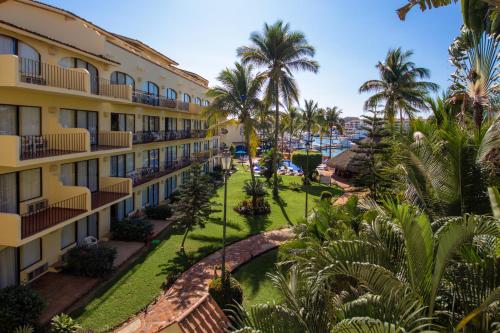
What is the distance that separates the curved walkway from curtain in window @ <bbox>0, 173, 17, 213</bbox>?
6443mm

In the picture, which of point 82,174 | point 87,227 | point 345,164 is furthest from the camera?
point 345,164

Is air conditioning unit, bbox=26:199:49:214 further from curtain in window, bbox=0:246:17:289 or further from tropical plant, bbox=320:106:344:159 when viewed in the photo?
tropical plant, bbox=320:106:344:159

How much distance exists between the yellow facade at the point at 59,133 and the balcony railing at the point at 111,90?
51 mm

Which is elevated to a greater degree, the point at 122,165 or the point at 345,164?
the point at 122,165

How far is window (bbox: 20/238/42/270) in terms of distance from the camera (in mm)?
14848

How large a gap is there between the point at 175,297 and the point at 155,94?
18.1 meters

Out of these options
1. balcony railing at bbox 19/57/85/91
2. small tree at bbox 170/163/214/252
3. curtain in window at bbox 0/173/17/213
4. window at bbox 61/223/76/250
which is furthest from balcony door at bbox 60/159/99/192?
small tree at bbox 170/163/214/252

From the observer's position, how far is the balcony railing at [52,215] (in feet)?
44.5

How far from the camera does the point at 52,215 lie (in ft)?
49.9

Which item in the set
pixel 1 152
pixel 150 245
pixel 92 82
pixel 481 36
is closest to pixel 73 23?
pixel 92 82

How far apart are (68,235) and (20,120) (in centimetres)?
601

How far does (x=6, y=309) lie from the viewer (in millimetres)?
11258

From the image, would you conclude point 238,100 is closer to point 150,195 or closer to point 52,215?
point 150,195

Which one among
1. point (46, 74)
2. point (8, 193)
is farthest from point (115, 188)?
point (46, 74)
